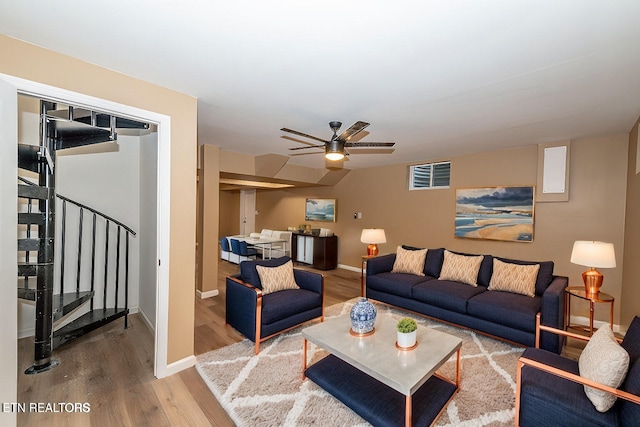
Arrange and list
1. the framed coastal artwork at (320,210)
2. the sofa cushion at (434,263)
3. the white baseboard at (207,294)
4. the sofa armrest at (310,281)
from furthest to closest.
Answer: the framed coastal artwork at (320,210) → the white baseboard at (207,294) → the sofa cushion at (434,263) → the sofa armrest at (310,281)

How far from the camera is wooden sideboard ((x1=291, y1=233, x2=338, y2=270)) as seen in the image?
6.75 metres

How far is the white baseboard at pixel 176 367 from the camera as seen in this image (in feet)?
7.84

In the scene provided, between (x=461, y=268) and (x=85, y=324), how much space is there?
4483mm

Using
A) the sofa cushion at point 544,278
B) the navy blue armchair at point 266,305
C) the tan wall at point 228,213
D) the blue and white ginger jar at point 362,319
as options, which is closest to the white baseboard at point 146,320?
the navy blue armchair at point 266,305

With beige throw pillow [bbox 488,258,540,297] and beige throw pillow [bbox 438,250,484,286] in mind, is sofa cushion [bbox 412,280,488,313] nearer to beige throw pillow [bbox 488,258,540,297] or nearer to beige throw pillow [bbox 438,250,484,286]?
beige throw pillow [bbox 438,250,484,286]

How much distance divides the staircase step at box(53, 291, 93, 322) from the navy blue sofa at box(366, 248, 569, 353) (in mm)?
3573

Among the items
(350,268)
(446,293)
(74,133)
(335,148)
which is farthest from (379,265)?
A: (74,133)

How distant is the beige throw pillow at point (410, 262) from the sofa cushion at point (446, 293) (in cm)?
37

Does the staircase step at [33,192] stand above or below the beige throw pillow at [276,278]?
above

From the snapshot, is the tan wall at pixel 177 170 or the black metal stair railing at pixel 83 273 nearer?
the tan wall at pixel 177 170

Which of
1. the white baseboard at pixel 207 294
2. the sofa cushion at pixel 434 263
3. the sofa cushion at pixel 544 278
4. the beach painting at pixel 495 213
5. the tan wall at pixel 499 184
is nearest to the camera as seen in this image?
the sofa cushion at pixel 544 278

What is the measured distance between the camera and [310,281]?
3.49m

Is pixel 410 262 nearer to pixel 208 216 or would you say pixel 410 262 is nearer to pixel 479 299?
pixel 479 299

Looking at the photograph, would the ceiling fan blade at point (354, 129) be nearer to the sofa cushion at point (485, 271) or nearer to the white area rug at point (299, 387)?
the white area rug at point (299, 387)
